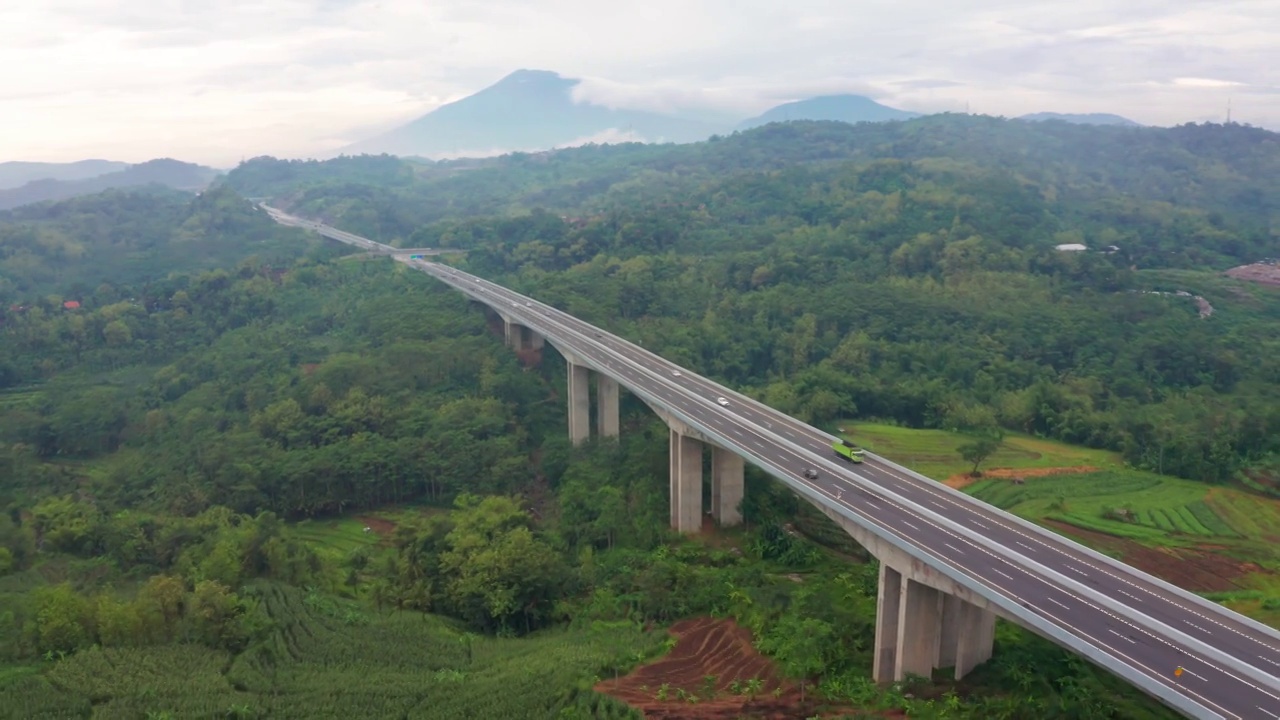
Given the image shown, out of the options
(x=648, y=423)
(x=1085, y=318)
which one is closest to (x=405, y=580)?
(x=648, y=423)

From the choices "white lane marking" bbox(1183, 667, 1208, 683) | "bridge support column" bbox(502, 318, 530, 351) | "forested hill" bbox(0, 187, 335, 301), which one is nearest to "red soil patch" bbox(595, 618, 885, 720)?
"white lane marking" bbox(1183, 667, 1208, 683)

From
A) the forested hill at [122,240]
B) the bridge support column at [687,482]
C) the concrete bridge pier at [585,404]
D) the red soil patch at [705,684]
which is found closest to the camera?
the red soil patch at [705,684]

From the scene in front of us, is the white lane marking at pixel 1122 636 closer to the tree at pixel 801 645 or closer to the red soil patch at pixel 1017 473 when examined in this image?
the tree at pixel 801 645

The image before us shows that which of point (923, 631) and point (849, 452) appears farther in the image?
point (849, 452)

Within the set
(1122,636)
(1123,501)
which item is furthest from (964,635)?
(1123,501)

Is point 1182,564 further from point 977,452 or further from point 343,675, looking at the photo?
point 343,675

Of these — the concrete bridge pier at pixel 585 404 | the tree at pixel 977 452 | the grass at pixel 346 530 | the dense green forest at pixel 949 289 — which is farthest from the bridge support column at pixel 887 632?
the concrete bridge pier at pixel 585 404
